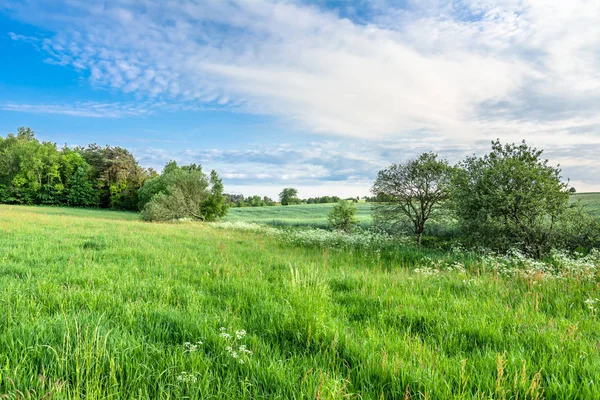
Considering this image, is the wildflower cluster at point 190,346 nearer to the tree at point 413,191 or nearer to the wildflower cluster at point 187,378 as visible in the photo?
the wildflower cluster at point 187,378

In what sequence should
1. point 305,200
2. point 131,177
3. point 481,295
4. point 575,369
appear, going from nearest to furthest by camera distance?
point 575,369 < point 481,295 < point 131,177 < point 305,200

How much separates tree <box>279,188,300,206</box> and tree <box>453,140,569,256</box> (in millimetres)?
86383

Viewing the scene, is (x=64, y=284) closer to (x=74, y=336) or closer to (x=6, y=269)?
(x=6, y=269)

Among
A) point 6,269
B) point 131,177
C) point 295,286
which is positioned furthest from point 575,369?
point 131,177

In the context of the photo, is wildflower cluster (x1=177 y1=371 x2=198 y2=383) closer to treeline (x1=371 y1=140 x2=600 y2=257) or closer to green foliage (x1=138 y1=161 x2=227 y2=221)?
treeline (x1=371 y1=140 x2=600 y2=257)

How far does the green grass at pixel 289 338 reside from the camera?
90.4 inches

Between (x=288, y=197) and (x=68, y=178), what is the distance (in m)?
60.0

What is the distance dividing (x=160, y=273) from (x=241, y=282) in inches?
80.6

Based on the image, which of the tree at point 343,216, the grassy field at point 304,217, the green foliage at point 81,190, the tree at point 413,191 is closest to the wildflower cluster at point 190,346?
the tree at point 413,191

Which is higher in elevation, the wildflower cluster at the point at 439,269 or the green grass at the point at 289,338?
the green grass at the point at 289,338

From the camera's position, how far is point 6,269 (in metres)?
5.83

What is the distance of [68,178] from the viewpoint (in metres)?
66.6

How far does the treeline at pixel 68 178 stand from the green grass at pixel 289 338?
6707 centimetres

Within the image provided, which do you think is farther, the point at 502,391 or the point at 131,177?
the point at 131,177
